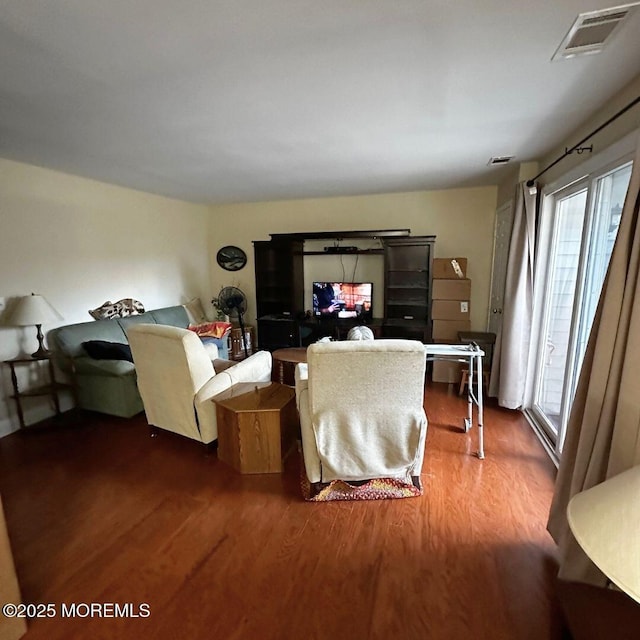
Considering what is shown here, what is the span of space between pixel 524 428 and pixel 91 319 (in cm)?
453

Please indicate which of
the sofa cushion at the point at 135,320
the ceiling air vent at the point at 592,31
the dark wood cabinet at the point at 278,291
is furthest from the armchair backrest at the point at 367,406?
the dark wood cabinet at the point at 278,291

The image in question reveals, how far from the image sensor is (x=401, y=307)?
15.3 feet

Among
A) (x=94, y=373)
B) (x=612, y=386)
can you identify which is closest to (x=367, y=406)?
(x=612, y=386)

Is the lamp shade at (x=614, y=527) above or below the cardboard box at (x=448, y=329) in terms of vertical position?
above

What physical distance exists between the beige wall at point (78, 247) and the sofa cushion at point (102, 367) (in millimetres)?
479

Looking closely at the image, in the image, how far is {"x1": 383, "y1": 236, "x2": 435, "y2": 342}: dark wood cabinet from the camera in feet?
14.5

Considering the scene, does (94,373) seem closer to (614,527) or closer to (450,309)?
(614,527)

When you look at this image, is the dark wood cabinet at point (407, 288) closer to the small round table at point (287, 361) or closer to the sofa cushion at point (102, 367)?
the small round table at point (287, 361)

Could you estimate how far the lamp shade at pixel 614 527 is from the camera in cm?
77

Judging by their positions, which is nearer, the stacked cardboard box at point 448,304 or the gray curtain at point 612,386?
the gray curtain at point 612,386

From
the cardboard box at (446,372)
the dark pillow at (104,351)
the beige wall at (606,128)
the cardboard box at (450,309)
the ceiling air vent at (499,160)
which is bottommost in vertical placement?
the cardboard box at (446,372)

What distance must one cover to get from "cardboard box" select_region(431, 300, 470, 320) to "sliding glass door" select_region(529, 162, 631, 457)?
1.13m

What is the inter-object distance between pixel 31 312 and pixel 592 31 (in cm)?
399

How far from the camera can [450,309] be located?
425 centimetres
